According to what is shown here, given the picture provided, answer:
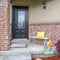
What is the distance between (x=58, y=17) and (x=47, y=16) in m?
0.71

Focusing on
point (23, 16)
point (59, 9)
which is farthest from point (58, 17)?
point (23, 16)

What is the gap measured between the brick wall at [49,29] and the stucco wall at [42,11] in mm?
251

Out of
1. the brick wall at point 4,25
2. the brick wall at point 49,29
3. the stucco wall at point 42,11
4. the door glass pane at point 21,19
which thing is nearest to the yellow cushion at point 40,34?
the brick wall at point 49,29

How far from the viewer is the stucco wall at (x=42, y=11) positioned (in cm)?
796

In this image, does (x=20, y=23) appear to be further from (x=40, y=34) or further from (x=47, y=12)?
(x=47, y=12)

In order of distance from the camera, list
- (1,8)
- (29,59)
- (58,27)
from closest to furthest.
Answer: (29,59)
(1,8)
(58,27)

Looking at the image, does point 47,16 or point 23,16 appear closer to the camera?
point 47,16

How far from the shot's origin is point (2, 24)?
5898 millimetres

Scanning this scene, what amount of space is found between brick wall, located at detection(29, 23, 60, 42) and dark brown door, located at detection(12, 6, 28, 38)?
0.68m

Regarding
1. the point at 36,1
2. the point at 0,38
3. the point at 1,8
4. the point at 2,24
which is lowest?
the point at 0,38

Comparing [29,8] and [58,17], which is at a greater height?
[29,8]

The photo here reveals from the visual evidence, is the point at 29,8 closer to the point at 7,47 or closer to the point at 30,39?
the point at 30,39

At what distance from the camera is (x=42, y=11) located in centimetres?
852

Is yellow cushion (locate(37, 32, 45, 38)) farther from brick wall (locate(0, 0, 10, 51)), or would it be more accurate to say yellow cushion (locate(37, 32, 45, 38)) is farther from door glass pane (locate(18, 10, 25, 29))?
brick wall (locate(0, 0, 10, 51))
